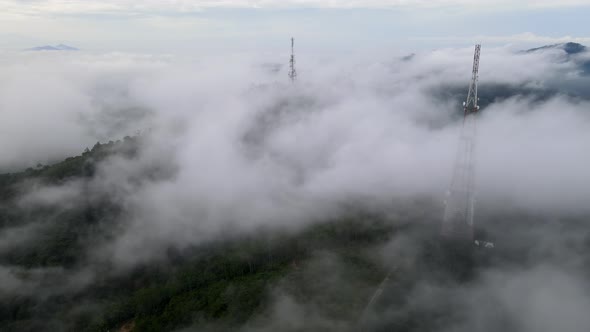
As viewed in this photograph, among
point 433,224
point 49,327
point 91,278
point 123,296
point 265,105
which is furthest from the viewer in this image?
point 265,105

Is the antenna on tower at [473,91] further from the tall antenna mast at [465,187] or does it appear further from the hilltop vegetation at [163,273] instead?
Answer: the hilltop vegetation at [163,273]

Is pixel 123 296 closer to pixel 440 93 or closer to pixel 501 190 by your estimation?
pixel 501 190

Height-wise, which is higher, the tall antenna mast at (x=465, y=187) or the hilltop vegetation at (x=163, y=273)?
the tall antenna mast at (x=465, y=187)

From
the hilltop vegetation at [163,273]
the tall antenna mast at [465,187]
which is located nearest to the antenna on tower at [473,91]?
the tall antenna mast at [465,187]

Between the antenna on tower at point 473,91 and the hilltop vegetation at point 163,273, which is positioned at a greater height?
the antenna on tower at point 473,91

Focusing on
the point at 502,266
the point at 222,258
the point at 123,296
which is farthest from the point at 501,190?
the point at 123,296

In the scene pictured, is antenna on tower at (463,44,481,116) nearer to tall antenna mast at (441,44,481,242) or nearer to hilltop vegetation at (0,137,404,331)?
tall antenna mast at (441,44,481,242)

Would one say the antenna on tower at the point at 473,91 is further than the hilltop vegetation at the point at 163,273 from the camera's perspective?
No

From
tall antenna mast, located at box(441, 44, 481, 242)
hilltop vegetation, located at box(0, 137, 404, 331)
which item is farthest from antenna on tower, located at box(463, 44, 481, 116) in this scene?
hilltop vegetation, located at box(0, 137, 404, 331)
